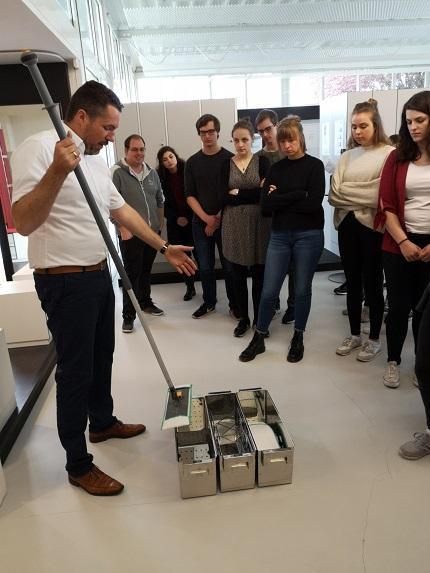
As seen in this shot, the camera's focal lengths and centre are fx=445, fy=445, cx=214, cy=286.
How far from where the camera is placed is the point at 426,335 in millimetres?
1883

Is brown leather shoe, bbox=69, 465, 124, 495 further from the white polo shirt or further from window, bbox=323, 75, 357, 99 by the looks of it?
window, bbox=323, 75, 357, 99

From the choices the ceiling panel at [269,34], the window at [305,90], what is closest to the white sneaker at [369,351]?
the ceiling panel at [269,34]

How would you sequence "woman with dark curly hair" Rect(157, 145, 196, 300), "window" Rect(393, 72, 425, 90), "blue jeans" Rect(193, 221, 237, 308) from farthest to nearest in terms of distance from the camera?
"window" Rect(393, 72, 425, 90) → "woman with dark curly hair" Rect(157, 145, 196, 300) → "blue jeans" Rect(193, 221, 237, 308)

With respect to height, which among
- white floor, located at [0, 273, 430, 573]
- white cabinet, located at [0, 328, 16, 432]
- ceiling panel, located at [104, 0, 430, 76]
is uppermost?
ceiling panel, located at [104, 0, 430, 76]

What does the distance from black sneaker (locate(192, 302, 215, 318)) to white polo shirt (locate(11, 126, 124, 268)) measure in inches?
84.7

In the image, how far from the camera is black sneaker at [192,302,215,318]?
3904mm

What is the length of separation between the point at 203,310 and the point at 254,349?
99cm

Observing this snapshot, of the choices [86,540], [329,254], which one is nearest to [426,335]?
[86,540]

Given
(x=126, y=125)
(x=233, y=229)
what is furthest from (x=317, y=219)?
(x=126, y=125)

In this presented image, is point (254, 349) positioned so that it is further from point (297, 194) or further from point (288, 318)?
point (297, 194)

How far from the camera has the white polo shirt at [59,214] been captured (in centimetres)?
153

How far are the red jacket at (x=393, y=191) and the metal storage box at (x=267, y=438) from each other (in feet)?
3.56

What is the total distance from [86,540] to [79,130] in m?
1.54

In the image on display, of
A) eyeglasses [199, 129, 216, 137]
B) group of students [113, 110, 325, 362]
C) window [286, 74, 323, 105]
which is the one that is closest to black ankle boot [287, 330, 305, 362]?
group of students [113, 110, 325, 362]
